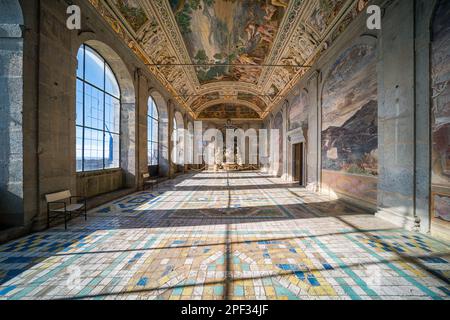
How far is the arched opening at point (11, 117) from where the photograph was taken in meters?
4.34

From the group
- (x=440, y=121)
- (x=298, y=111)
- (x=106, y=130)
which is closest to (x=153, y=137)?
(x=106, y=130)

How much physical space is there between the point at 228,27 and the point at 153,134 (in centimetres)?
859

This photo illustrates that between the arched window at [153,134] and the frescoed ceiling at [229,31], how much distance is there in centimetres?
190

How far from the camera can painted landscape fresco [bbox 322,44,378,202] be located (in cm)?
615

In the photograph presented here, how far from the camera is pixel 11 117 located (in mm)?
4371

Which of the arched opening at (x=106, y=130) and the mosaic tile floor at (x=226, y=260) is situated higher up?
the arched opening at (x=106, y=130)

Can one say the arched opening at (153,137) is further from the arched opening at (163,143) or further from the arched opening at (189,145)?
the arched opening at (189,145)

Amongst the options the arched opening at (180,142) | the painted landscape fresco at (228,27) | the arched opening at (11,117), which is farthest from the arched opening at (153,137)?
the arched opening at (11,117)

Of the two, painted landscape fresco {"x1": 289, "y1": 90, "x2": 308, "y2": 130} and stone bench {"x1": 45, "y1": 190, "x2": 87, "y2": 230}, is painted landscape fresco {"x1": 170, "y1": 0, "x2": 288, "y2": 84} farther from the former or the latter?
stone bench {"x1": 45, "y1": 190, "x2": 87, "y2": 230}

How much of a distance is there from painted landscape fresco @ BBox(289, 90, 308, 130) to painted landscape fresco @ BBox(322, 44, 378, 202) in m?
2.69

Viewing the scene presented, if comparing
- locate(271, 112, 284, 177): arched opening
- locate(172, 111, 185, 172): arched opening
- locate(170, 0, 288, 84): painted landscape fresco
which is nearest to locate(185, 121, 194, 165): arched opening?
locate(172, 111, 185, 172): arched opening

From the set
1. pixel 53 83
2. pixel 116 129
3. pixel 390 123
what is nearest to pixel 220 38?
pixel 116 129
